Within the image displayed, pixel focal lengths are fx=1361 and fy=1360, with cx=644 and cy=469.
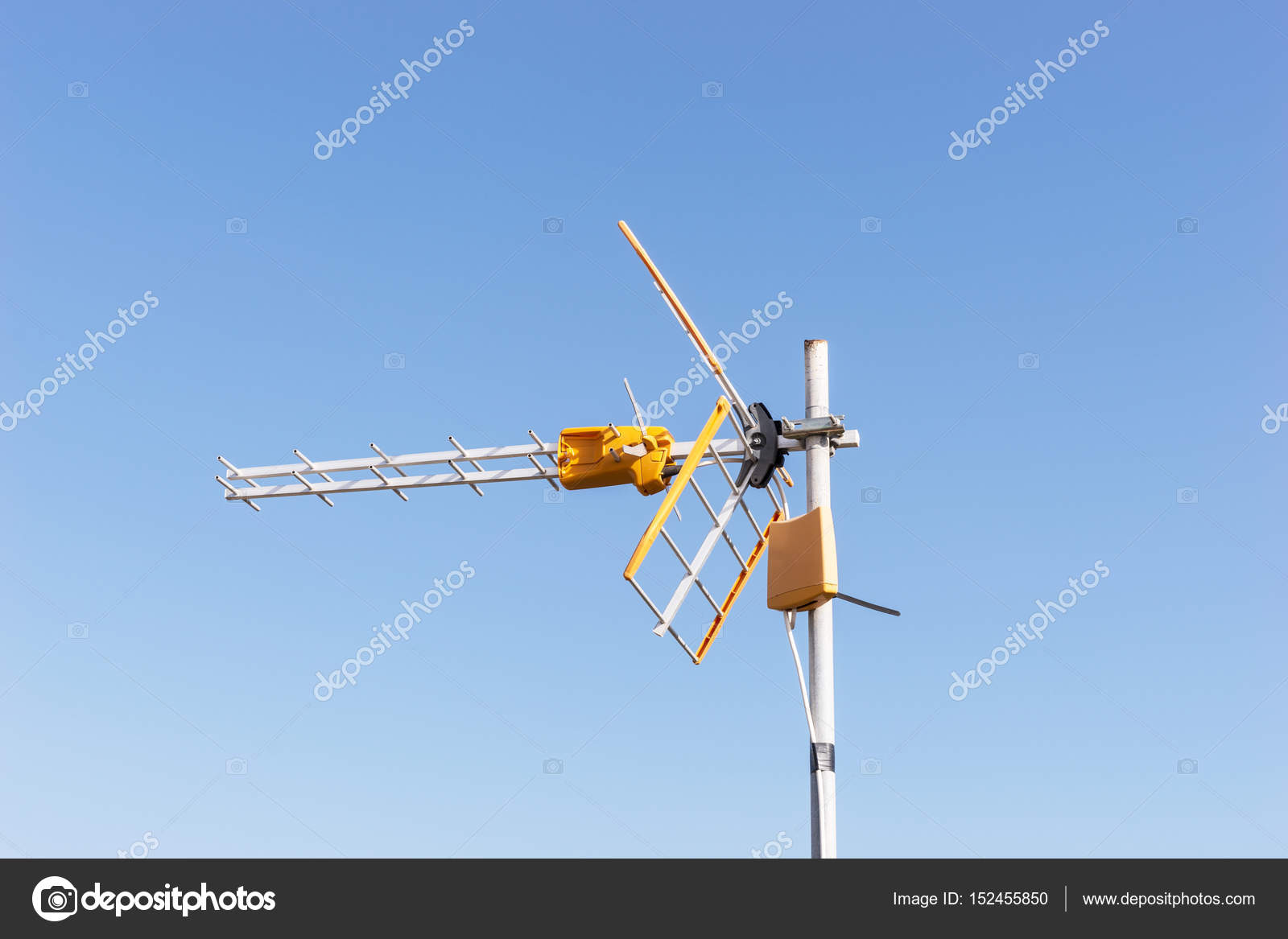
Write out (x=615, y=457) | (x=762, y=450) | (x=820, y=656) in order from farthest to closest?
1. (x=615, y=457)
2. (x=762, y=450)
3. (x=820, y=656)

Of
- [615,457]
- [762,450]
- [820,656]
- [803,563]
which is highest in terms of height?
[615,457]

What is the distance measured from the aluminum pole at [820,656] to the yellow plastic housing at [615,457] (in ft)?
7.42

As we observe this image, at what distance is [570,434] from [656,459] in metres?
1.26

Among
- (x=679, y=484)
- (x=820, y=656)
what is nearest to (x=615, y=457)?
(x=679, y=484)

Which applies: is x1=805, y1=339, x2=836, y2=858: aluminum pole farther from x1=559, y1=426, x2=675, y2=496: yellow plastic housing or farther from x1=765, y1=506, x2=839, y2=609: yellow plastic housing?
x1=559, y1=426, x2=675, y2=496: yellow plastic housing

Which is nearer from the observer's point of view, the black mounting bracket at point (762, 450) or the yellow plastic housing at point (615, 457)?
the black mounting bracket at point (762, 450)

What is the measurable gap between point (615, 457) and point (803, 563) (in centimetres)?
325

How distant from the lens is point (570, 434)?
18875 millimetres

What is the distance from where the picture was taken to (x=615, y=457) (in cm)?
1856

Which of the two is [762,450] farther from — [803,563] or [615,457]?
[615,457]

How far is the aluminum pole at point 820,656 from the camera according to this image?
51.8 feet

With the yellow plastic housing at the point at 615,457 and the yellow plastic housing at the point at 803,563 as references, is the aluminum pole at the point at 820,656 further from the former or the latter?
the yellow plastic housing at the point at 615,457
